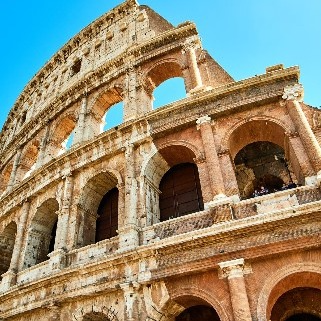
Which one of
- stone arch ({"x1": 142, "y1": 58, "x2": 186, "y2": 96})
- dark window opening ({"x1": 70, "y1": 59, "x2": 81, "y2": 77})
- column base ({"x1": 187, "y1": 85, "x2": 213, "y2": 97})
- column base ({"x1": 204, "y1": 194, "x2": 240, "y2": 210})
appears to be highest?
dark window opening ({"x1": 70, "y1": 59, "x2": 81, "y2": 77})

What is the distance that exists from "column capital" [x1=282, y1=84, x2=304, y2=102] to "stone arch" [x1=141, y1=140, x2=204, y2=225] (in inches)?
106

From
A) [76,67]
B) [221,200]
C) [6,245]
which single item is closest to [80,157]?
[6,245]

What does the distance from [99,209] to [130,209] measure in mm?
2460

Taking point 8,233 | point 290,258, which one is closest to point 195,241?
point 290,258

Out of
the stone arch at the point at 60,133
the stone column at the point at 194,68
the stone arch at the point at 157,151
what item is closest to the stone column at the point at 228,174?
the stone arch at the point at 157,151

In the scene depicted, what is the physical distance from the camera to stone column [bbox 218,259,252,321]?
6.07 m

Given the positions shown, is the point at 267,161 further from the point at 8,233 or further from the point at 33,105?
the point at 33,105

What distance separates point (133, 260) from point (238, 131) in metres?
4.32

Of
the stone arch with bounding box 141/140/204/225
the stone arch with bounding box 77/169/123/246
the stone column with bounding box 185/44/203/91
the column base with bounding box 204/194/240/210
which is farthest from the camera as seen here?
the stone column with bounding box 185/44/203/91

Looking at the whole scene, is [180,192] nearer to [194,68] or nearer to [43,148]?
[194,68]

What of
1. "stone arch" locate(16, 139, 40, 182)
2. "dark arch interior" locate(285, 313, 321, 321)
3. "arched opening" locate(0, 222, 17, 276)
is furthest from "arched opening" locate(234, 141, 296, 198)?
"stone arch" locate(16, 139, 40, 182)

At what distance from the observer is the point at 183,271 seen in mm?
6969

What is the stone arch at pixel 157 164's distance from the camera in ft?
29.1

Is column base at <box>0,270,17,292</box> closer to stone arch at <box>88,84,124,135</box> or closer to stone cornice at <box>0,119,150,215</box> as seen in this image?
stone cornice at <box>0,119,150,215</box>
